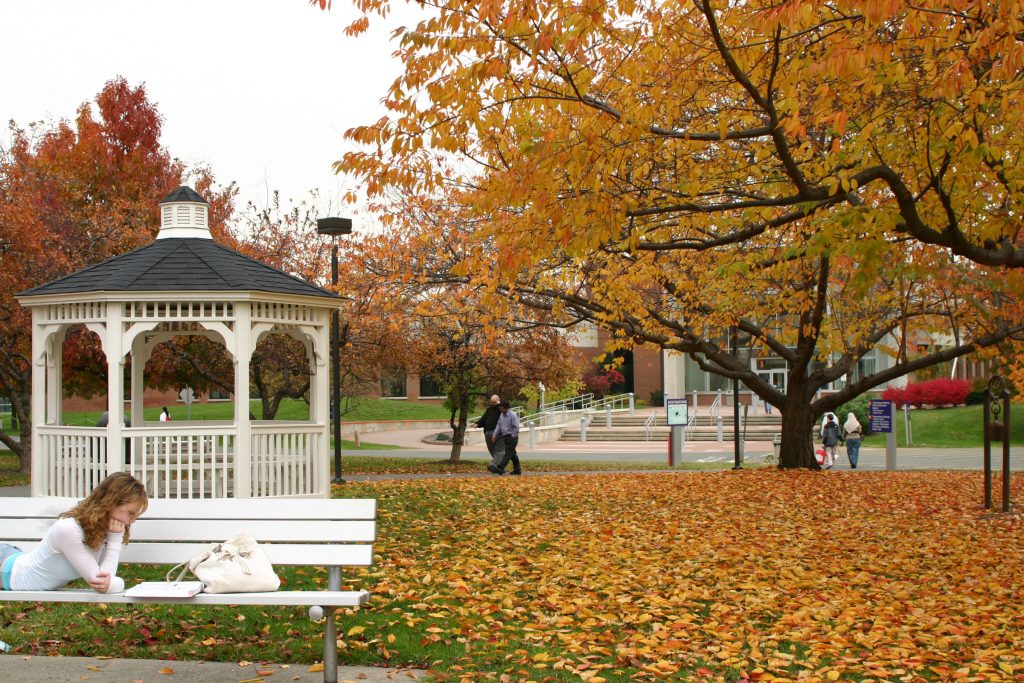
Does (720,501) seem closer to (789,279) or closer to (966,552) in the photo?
(966,552)

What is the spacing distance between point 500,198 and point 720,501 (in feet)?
22.6

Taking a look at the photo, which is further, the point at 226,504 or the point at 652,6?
the point at 652,6

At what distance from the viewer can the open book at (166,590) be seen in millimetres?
5780

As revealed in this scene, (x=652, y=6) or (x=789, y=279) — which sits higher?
(x=652, y=6)

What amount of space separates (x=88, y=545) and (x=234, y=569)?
2.92 feet

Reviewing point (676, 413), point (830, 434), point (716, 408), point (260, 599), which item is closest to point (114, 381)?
point (260, 599)

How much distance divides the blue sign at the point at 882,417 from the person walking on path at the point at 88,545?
929 inches

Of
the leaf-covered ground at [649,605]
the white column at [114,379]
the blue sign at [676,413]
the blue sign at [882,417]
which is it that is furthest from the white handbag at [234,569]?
the blue sign at [882,417]

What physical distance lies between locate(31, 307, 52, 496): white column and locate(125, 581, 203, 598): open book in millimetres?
6669

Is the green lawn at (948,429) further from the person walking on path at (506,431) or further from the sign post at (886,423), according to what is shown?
the person walking on path at (506,431)

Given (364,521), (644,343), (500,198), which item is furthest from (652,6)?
(644,343)

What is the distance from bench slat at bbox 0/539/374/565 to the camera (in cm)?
617

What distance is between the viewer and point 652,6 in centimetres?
1239

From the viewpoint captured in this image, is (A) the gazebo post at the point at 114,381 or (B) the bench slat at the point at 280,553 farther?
(A) the gazebo post at the point at 114,381
